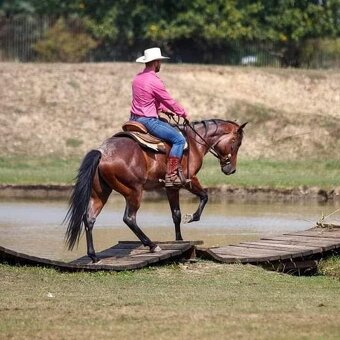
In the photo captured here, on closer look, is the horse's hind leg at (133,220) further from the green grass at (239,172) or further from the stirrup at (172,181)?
the green grass at (239,172)

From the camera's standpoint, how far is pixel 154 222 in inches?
992

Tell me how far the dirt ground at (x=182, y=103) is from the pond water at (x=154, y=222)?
31.7ft

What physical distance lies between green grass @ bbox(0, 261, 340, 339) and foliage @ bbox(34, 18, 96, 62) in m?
35.8

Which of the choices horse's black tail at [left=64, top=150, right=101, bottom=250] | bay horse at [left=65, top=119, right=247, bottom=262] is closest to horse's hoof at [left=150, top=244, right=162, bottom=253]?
bay horse at [left=65, top=119, right=247, bottom=262]

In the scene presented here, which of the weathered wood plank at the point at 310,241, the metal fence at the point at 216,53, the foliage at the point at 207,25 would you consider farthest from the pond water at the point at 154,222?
the metal fence at the point at 216,53

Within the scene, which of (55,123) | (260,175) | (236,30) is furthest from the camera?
(236,30)

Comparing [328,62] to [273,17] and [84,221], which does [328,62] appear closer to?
[273,17]

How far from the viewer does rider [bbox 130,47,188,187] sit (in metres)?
18.8

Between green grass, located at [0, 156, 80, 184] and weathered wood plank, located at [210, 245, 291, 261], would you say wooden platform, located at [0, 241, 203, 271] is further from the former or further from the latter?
green grass, located at [0, 156, 80, 184]

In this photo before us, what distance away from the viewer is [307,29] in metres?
50.4

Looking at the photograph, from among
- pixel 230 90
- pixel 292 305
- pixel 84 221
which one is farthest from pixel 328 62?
pixel 292 305

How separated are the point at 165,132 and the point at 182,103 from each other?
79.1ft

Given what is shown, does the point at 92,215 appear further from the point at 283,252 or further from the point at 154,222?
the point at 154,222

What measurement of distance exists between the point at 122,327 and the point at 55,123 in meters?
29.3
